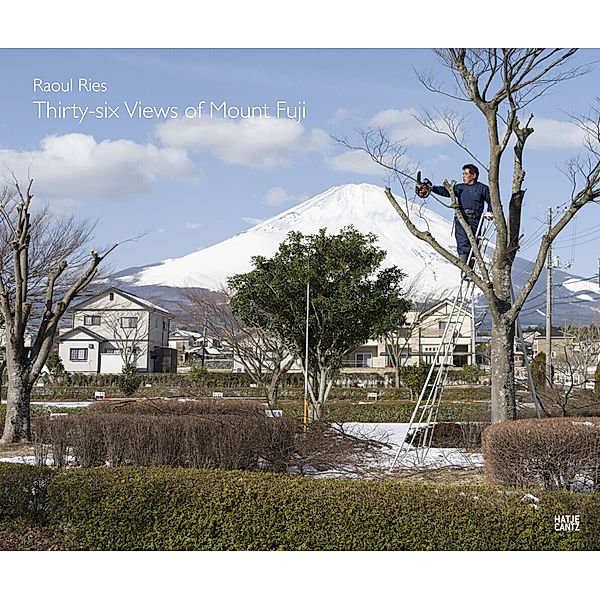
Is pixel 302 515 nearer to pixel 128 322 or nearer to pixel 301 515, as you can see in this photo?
pixel 301 515

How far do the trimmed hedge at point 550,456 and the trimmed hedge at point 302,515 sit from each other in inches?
27.0

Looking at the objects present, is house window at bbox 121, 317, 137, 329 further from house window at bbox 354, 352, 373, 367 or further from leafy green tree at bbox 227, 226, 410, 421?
leafy green tree at bbox 227, 226, 410, 421

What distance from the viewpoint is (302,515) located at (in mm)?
4285

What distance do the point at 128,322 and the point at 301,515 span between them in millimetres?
30058

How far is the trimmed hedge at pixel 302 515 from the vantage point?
4227 millimetres

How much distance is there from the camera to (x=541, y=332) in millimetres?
40875

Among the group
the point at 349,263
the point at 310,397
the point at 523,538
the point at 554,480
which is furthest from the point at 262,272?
the point at 523,538

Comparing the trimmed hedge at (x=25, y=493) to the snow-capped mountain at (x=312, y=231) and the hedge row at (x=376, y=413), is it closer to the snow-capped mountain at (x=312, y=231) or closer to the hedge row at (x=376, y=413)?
the hedge row at (x=376, y=413)

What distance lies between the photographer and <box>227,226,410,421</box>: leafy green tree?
12328 mm

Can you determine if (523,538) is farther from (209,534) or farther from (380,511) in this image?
(209,534)

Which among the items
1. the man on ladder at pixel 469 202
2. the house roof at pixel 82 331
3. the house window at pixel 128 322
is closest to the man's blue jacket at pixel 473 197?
the man on ladder at pixel 469 202

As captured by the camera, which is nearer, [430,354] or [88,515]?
[88,515]

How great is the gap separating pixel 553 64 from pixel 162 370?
30.0 m

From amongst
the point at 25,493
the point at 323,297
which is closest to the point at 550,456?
the point at 25,493
